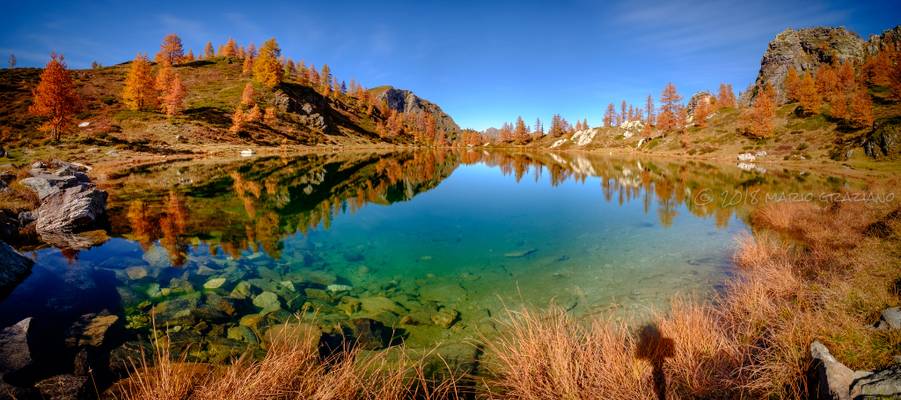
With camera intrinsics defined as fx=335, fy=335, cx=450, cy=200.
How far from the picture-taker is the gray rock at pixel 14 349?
6.45 metres

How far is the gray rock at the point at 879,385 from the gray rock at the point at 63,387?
495 inches

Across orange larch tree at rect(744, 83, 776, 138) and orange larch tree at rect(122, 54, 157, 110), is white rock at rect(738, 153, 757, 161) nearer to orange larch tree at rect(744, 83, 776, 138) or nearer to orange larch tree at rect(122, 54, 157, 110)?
orange larch tree at rect(744, 83, 776, 138)

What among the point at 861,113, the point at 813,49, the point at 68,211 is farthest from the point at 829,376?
the point at 813,49

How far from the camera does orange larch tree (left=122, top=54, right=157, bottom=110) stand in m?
84.4

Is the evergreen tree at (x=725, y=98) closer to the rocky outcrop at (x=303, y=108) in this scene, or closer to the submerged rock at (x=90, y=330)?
the rocky outcrop at (x=303, y=108)

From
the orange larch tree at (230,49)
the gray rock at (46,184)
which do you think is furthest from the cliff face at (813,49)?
the orange larch tree at (230,49)

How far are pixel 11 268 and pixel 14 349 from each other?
8.34 meters

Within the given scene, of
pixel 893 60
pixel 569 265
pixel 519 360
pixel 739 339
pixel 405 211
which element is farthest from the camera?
pixel 893 60

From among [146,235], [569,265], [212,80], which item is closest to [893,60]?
[569,265]

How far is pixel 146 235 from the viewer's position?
18062 millimetres

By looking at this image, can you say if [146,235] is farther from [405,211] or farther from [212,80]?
[212,80]

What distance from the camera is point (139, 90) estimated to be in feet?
279

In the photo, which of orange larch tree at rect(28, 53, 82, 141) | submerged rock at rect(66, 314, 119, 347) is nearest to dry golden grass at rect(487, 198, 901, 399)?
submerged rock at rect(66, 314, 119, 347)

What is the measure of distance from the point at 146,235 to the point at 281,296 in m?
11.7
